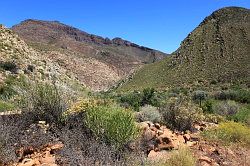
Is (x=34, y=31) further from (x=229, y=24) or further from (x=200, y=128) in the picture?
(x=200, y=128)

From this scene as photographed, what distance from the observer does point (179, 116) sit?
34.7 ft

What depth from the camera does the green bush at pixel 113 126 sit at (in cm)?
762

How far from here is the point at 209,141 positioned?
30.5ft

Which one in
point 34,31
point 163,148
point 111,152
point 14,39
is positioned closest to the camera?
point 111,152

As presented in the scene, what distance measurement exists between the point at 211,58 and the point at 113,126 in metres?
63.6

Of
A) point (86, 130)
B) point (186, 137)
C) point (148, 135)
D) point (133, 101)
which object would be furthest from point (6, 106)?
point (133, 101)

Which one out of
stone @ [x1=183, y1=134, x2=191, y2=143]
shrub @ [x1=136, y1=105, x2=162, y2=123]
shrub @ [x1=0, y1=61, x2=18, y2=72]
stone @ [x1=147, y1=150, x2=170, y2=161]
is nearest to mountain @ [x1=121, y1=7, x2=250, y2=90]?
shrub @ [x1=0, y1=61, x2=18, y2=72]

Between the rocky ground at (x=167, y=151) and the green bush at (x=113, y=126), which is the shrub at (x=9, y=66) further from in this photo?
the green bush at (x=113, y=126)

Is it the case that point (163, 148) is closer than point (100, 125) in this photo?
No

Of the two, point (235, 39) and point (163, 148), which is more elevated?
point (235, 39)

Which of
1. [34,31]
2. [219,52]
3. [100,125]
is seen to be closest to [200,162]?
[100,125]

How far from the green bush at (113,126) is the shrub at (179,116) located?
2699 millimetres

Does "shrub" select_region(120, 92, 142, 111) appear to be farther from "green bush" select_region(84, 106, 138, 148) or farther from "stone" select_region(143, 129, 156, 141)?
"green bush" select_region(84, 106, 138, 148)

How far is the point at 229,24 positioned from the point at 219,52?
11.7 m
